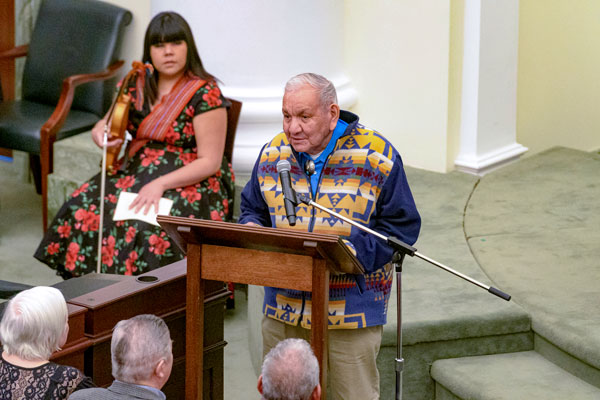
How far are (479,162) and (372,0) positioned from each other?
117 centimetres

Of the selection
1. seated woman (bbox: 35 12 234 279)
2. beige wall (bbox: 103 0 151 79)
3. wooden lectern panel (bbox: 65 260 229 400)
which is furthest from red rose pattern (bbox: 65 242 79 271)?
beige wall (bbox: 103 0 151 79)

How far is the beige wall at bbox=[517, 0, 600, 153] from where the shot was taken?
6.65 metres

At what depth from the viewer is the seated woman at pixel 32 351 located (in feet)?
8.74

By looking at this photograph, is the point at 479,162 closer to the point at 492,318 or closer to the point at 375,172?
the point at 492,318

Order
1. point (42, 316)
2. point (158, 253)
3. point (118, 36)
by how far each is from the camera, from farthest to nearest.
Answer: point (118, 36) → point (158, 253) → point (42, 316)

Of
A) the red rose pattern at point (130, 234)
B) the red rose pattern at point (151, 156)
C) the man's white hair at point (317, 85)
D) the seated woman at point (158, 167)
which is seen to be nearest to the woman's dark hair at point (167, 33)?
the seated woman at point (158, 167)

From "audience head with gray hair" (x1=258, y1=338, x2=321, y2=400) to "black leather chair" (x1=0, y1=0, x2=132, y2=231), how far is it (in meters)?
4.03

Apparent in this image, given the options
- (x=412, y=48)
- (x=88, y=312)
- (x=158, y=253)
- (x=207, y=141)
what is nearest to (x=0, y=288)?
(x=88, y=312)

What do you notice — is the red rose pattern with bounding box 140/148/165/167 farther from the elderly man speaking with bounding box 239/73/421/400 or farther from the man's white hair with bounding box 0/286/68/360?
the man's white hair with bounding box 0/286/68/360

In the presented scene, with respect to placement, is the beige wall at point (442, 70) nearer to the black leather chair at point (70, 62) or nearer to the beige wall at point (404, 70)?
the beige wall at point (404, 70)

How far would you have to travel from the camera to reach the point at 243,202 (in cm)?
335

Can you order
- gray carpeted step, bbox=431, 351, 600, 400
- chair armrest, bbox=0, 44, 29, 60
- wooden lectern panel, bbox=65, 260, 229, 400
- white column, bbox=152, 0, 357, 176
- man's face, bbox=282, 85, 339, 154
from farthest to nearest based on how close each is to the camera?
chair armrest, bbox=0, 44, 29, 60
white column, bbox=152, 0, 357, 176
gray carpeted step, bbox=431, 351, 600, 400
wooden lectern panel, bbox=65, 260, 229, 400
man's face, bbox=282, 85, 339, 154

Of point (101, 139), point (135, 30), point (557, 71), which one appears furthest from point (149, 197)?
point (557, 71)

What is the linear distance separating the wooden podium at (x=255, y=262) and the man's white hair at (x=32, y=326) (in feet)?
1.32
